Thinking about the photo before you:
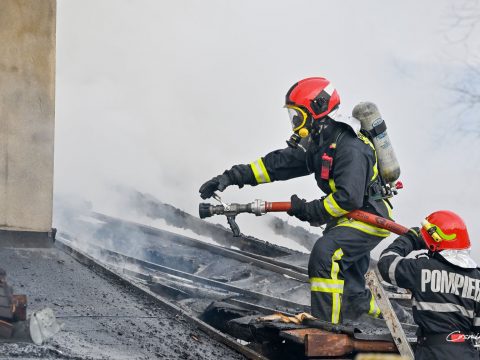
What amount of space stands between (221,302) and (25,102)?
205cm

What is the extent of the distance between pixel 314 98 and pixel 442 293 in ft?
5.85

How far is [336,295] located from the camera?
17.2 ft

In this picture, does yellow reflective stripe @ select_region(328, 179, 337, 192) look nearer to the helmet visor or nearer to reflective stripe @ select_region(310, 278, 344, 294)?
the helmet visor

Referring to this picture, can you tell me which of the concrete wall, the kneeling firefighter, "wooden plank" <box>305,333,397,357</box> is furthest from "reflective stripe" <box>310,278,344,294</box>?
the concrete wall

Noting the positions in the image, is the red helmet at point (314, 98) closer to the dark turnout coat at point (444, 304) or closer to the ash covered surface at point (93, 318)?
the dark turnout coat at point (444, 304)

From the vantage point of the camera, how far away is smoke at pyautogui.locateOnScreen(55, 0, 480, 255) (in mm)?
11125

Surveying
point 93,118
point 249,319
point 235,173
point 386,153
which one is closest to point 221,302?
point 249,319

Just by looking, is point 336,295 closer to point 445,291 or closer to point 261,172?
point 445,291

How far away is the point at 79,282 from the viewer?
551cm

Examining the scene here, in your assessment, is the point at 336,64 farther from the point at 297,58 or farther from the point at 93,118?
the point at 93,118

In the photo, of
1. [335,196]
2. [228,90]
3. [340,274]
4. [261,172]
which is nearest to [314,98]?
[335,196]

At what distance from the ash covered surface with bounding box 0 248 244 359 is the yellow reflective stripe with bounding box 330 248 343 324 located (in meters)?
0.72

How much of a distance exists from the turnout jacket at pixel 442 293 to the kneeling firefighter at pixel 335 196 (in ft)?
2.90

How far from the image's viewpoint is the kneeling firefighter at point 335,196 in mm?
5289
